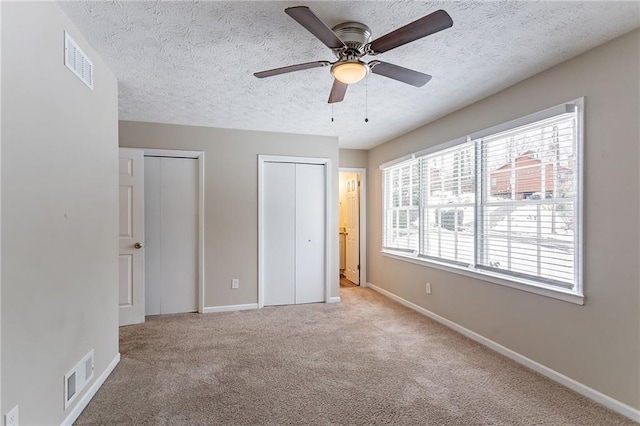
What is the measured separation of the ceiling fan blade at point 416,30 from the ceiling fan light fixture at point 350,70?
119 mm

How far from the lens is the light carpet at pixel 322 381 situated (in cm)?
205

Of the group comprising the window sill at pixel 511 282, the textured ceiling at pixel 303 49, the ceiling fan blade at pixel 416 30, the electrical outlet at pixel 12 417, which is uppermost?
the textured ceiling at pixel 303 49

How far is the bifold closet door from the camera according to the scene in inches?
178

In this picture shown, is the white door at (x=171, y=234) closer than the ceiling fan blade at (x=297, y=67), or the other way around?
the ceiling fan blade at (x=297, y=67)

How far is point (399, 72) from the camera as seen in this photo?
2.12 meters

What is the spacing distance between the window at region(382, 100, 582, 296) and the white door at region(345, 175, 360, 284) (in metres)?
1.47

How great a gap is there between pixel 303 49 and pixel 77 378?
8.46 ft

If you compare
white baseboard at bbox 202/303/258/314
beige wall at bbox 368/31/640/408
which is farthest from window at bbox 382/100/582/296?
white baseboard at bbox 202/303/258/314

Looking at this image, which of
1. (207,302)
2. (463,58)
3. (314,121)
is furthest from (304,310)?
(463,58)

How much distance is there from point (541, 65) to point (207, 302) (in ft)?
13.8

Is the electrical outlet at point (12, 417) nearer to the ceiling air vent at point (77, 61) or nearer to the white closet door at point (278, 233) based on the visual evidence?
the ceiling air vent at point (77, 61)

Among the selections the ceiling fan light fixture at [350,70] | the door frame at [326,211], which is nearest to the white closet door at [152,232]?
the door frame at [326,211]

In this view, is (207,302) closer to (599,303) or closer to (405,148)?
(405,148)

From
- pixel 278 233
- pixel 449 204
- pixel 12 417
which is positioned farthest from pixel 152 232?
pixel 449 204
